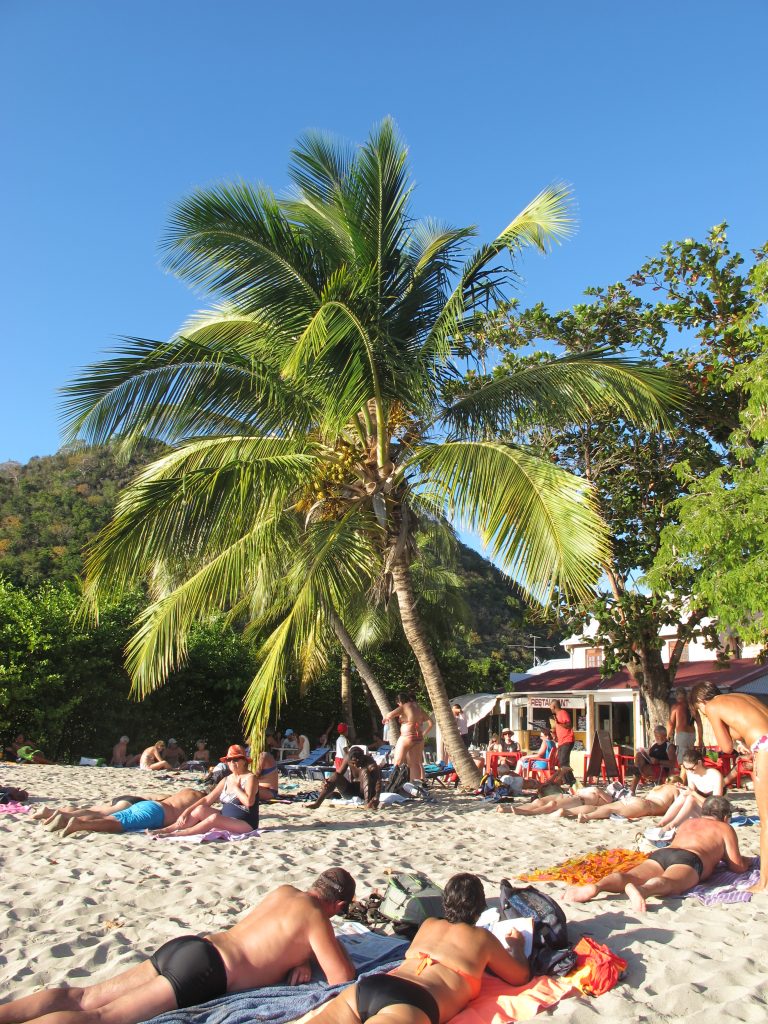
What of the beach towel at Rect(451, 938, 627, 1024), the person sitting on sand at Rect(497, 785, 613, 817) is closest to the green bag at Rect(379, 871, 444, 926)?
the beach towel at Rect(451, 938, 627, 1024)

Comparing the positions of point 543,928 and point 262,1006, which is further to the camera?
point 543,928

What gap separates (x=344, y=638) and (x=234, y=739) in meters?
5.92

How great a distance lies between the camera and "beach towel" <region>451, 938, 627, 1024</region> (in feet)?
11.0

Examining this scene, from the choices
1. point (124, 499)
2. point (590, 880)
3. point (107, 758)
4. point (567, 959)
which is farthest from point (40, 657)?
point (567, 959)

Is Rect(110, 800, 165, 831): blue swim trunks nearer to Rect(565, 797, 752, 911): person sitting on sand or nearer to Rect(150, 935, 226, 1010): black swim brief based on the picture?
Rect(565, 797, 752, 911): person sitting on sand

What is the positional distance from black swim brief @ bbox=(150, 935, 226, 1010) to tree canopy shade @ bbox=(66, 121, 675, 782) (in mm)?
4663

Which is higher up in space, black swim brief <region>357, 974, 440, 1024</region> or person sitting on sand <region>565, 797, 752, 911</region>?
person sitting on sand <region>565, 797, 752, 911</region>

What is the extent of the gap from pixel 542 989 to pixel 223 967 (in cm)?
130

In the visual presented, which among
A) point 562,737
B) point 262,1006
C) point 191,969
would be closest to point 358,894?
point 262,1006

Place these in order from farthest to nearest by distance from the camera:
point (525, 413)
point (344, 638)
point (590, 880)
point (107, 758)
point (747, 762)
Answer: point (107, 758) < point (344, 638) < point (747, 762) < point (525, 413) < point (590, 880)

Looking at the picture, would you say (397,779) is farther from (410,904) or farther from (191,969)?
(191,969)

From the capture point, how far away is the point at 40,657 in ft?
53.1

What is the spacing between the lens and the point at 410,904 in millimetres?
4418

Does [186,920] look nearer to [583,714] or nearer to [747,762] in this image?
[747,762]
